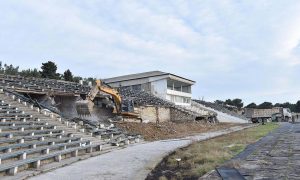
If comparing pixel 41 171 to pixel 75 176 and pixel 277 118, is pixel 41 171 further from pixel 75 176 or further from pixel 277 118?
pixel 277 118

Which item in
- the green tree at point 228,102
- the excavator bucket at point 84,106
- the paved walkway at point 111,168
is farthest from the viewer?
the green tree at point 228,102

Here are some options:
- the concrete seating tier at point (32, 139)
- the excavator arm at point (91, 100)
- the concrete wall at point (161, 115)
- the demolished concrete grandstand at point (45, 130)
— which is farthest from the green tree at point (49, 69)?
the concrete seating tier at point (32, 139)

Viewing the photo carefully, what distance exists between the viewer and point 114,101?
99.0ft

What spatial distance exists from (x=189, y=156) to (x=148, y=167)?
9.75 ft

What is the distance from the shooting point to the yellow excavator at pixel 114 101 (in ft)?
86.9

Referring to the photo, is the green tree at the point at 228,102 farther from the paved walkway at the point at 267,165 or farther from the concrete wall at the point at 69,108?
the paved walkway at the point at 267,165

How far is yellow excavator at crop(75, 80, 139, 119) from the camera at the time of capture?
86.9ft

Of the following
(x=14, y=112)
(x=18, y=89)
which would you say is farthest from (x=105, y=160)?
(x=18, y=89)

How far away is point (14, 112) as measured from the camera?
18.7 metres

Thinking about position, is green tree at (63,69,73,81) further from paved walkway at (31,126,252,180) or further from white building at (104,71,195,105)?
paved walkway at (31,126,252,180)

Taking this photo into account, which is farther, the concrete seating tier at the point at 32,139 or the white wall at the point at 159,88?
the white wall at the point at 159,88

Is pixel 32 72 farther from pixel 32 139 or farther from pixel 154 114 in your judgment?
pixel 32 139

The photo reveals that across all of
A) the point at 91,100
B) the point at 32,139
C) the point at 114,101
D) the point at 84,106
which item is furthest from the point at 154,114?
the point at 32,139

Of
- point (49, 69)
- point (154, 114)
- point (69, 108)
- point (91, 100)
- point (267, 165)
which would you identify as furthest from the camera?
point (49, 69)
